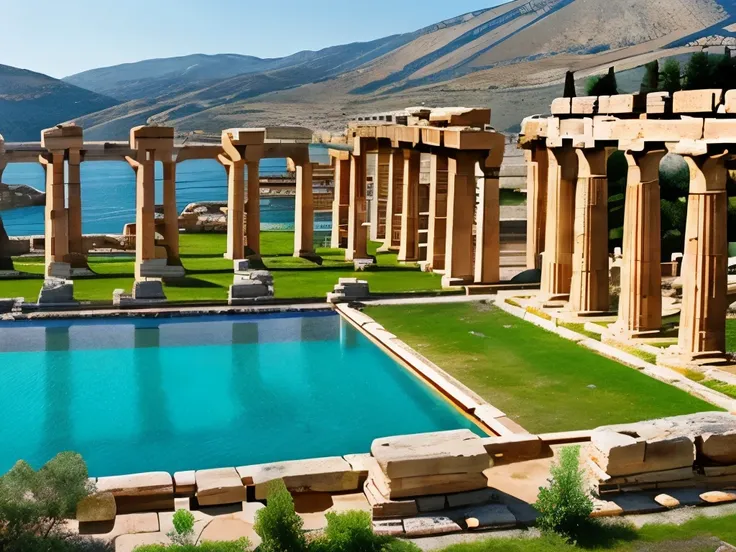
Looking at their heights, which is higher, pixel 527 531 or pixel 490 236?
pixel 490 236

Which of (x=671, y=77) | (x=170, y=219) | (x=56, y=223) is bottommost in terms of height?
(x=56, y=223)

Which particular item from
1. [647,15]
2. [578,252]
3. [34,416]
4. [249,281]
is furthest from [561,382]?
[647,15]

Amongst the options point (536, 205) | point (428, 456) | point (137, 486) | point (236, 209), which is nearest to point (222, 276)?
point (236, 209)

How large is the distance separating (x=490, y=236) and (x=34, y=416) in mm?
14572

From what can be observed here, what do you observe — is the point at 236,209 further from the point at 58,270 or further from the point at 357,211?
the point at 58,270

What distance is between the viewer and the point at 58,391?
2148 cm

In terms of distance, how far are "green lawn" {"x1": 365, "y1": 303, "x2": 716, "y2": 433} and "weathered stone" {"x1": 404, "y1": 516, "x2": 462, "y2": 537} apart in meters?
4.26

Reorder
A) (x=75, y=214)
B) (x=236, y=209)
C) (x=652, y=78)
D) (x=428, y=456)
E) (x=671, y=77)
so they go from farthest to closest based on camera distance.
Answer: (x=671, y=77) < (x=652, y=78) < (x=236, y=209) < (x=75, y=214) < (x=428, y=456)

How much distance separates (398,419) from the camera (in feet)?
63.2

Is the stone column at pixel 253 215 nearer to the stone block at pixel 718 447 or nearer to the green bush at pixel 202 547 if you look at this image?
the stone block at pixel 718 447

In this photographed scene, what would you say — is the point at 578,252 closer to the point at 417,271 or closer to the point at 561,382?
the point at 561,382

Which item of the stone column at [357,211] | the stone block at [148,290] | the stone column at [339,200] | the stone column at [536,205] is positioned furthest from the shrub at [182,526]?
the stone column at [339,200]

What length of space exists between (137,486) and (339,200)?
2859cm

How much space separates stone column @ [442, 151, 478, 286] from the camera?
30828mm
